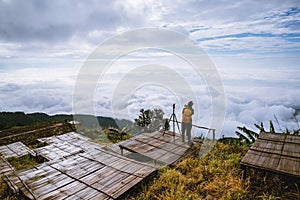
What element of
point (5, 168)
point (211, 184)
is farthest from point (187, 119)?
point (5, 168)

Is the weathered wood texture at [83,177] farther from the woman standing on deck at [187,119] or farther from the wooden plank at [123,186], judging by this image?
the woman standing on deck at [187,119]

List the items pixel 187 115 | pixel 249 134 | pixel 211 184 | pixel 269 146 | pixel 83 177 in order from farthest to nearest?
pixel 249 134 < pixel 187 115 < pixel 269 146 < pixel 83 177 < pixel 211 184

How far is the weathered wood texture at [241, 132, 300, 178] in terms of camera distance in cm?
447

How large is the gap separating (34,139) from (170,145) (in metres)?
6.84

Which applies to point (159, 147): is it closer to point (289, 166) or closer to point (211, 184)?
point (211, 184)

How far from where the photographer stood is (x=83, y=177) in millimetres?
5082

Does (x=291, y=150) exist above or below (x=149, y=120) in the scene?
above

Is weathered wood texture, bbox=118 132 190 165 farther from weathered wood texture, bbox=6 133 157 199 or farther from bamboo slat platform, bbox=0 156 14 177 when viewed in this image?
bamboo slat platform, bbox=0 156 14 177

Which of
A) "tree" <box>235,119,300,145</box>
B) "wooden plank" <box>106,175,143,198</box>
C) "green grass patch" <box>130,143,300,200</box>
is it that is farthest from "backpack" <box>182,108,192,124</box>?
"wooden plank" <box>106,175,143,198</box>

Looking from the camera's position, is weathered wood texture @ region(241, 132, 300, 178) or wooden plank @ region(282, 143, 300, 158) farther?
wooden plank @ region(282, 143, 300, 158)

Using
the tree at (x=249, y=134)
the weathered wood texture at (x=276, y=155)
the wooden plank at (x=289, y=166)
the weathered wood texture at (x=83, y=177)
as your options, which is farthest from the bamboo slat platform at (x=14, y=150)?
the tree at (x=249, y=134)

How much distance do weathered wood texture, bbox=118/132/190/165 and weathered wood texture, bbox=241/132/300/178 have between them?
226 centimetres

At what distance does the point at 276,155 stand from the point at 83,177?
193 inches

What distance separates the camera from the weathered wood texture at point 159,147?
6453 millimetres
